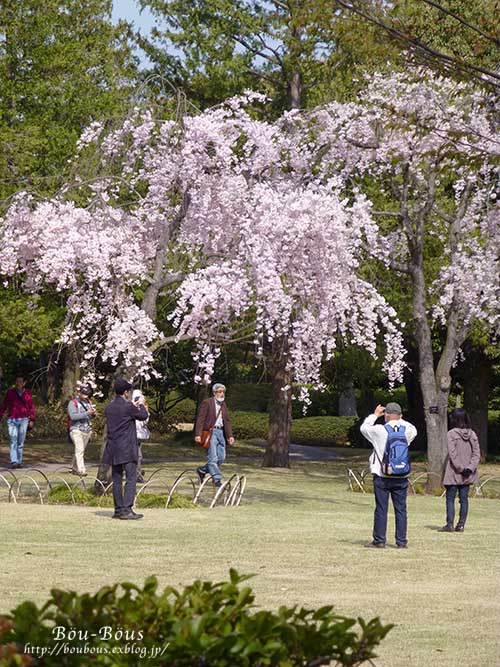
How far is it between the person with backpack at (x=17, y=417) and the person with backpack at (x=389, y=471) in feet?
44.8

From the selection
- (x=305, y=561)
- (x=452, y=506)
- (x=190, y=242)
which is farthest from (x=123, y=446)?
(x=190, y=242)

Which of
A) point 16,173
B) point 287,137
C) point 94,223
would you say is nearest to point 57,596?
point 94,223

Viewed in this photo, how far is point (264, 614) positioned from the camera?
469 cm

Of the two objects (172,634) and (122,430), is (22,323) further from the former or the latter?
(172,634)

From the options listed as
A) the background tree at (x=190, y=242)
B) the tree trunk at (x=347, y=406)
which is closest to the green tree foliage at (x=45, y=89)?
the background tree at (x=190, y=242)

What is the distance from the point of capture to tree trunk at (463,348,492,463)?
35344 mm

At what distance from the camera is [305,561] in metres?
12.2

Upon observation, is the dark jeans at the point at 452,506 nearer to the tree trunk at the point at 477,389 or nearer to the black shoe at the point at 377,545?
the black shoe at the point at 377,545

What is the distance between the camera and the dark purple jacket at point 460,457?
1588 centimetres

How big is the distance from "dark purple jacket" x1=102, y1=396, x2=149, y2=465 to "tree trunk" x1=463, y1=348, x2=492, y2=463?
20517mm

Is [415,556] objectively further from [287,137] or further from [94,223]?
[287,137]

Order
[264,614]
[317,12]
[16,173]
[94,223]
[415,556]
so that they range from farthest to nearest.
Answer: [16,173] → [94,223] → [415,556] → [317,12] → [264,614]

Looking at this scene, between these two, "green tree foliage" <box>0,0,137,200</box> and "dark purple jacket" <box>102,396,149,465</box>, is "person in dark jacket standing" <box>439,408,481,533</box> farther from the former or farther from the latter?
"green tree foliage" <box>0,0,137,200</box>

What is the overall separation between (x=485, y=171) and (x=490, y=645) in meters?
17.3
